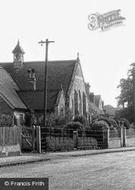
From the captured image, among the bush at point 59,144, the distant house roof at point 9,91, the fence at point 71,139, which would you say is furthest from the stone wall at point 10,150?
the distant house roof at point 9,91

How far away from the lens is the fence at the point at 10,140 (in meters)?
29.8

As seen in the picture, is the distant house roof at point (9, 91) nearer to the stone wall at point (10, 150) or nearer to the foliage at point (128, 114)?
the stone wall at point (10, 150)

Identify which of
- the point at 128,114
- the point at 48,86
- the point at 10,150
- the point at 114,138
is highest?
the point at 48,86

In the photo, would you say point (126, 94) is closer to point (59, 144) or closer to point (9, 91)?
point (9, 91)

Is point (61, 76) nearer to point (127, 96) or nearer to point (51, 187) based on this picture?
point (127, 96)

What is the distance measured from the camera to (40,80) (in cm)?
6450

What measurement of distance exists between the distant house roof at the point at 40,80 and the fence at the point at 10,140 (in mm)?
23711

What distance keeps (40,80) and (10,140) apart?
33.7m

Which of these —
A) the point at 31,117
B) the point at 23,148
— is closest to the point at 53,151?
the point at 23,148

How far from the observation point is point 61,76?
6425 centimetres

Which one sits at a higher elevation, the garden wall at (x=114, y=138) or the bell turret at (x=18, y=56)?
the bell turret at (x=18, y=56)

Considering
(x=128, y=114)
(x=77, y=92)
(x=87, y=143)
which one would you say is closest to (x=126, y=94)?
(x=128, y=114)

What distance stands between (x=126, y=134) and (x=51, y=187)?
4511 cm

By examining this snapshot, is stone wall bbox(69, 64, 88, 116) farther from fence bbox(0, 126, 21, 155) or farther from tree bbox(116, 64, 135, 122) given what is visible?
fence bbox(0, 126, 21, 155)
